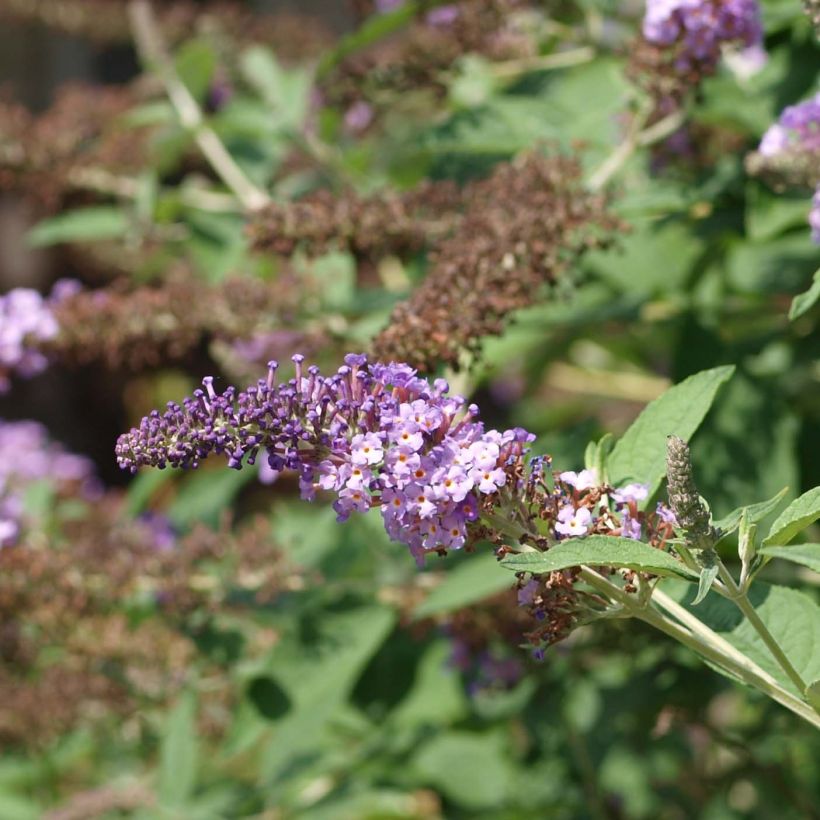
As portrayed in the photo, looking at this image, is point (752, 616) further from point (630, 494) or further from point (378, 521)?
point (378, 521)

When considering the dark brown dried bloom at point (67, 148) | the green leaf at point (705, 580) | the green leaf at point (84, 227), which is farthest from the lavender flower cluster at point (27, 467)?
the green leaf at point (705, 580)

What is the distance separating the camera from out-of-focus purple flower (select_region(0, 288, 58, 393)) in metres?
2.32

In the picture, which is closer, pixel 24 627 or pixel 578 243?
pixel 578 243

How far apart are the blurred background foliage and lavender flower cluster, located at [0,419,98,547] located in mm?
76

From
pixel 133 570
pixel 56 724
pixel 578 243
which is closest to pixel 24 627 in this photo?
pixel 56 724

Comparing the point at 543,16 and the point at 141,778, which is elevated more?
the point at 543,16

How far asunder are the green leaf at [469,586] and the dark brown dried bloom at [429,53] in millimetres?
977

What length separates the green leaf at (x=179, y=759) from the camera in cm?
246

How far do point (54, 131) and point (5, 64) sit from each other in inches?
199

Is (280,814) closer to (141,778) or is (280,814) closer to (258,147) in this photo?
(141,778)

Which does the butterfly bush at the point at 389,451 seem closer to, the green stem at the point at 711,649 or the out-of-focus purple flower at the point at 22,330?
the green stem at the point at 711,649

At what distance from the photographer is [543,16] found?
261 centimetres

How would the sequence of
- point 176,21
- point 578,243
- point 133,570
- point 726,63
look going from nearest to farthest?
point 578,243 → point 133,570 → point 726,63 → point 176,21

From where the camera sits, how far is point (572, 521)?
50.2 inches
